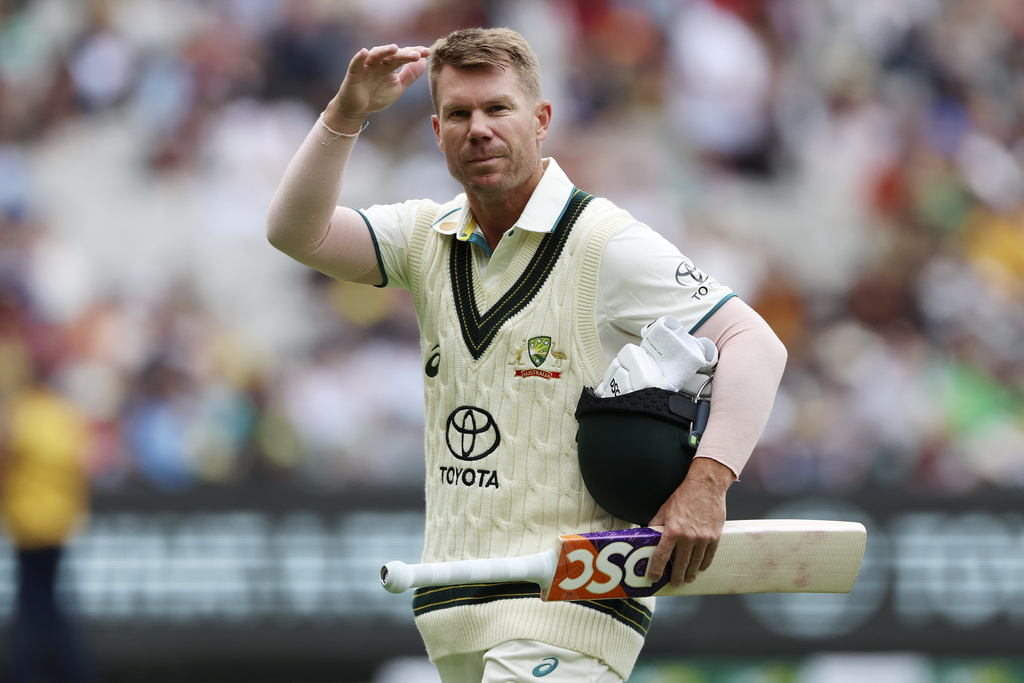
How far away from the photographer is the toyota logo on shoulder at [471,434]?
292 cm

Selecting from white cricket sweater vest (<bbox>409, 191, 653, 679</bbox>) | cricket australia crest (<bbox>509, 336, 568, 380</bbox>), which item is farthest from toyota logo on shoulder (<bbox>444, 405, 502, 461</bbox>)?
cricket australia crest (<bbox>509, 336, 568, 380</bbox>)

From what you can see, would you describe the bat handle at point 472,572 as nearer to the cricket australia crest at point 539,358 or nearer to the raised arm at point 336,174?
the cricket australia crest at point 539,358

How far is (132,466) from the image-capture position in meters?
8.01

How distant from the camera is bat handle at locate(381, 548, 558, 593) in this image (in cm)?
252

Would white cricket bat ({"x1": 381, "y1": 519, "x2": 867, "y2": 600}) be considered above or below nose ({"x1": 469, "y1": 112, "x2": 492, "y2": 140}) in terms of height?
below

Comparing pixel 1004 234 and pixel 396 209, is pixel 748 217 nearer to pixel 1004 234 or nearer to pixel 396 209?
pixel 1004 234

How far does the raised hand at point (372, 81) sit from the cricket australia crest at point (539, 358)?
25.1 inches

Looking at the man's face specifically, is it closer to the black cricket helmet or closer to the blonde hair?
the blonde hair

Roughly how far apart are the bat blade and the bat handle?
0.09 ft

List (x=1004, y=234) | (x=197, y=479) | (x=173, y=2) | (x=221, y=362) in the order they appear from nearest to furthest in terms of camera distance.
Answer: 1. (x=197, y=479)
2. (x=221, y=362)
3. (x=1004, y=234)
4. (x=173, y=2)

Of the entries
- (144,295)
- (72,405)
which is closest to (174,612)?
(72,405)

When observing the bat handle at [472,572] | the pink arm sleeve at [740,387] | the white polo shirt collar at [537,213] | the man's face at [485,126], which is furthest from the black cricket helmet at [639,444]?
the man's face at [485,126]

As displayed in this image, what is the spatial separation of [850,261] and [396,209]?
6.69 metres

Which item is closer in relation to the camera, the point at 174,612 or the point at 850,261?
the point at 174,612
